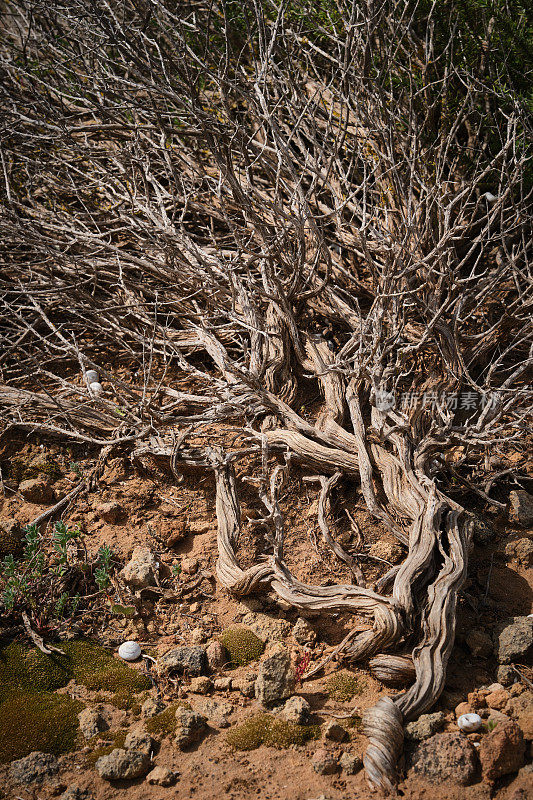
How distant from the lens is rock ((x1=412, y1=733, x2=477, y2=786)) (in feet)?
7.34

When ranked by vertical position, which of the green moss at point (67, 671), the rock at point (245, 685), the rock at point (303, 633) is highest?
the rock at point (303, 633)

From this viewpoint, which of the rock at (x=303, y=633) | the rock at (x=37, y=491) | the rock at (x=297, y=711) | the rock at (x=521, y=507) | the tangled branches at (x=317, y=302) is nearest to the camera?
the rock at (x=297, y=711)

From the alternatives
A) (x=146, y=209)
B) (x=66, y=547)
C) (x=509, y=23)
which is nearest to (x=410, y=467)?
(x=66, y=547)

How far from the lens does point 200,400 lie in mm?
3797

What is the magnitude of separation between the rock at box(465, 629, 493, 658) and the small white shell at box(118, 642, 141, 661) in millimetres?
1352

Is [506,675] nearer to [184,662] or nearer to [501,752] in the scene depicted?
[501,752]

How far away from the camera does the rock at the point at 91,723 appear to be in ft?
8.18

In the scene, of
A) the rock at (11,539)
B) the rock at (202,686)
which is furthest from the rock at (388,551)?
the rock at (11,539)

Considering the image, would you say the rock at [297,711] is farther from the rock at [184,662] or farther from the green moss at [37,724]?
the green moss at [37,724]

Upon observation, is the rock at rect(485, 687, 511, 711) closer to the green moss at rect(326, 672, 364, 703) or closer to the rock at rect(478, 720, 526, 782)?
the rock at rect(478, 720, 526, 782)

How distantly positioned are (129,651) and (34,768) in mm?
556

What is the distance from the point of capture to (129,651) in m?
2.79

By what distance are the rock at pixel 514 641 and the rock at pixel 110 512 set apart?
1.86 meters

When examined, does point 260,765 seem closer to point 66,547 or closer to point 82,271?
point 66,547
